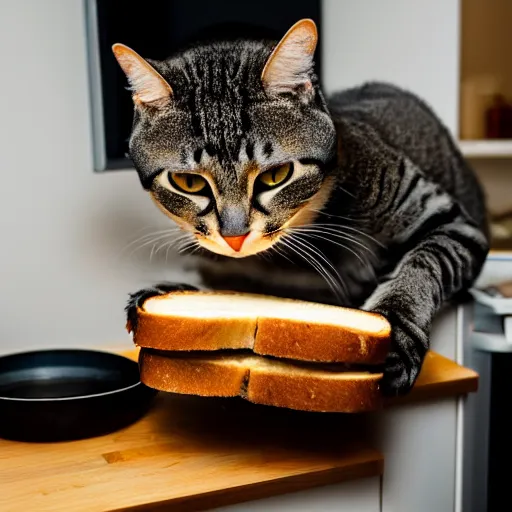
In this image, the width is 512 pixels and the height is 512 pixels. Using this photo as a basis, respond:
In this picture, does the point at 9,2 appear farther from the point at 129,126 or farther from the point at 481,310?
the point at 481,310

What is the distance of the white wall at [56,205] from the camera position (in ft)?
3.34

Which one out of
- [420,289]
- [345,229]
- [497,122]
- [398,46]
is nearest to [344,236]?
[345,229]

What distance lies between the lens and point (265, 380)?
0.71m

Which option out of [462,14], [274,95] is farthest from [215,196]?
[462,14]

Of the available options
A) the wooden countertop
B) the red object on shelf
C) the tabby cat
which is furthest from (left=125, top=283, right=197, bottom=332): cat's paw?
the red object on shelf

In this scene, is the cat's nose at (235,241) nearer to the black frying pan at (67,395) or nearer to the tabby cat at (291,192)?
the tabby cat at (291,192)

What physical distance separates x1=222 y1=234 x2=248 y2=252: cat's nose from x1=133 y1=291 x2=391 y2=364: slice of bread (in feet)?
0.25

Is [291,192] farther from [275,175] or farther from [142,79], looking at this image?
[142,79]

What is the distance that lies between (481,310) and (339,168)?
322 millimetres

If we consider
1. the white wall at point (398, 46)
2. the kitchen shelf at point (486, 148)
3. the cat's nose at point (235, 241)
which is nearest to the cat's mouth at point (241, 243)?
the cat's nose at point (235, 241)

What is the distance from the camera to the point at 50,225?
3.51 ft

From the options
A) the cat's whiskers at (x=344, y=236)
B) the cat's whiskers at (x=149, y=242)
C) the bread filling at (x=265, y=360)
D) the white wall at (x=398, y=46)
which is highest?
the white wall at (x=398, y=46)

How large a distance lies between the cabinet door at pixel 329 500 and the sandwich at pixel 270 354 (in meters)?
0.10

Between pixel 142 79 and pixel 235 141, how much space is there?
131 millimetres
